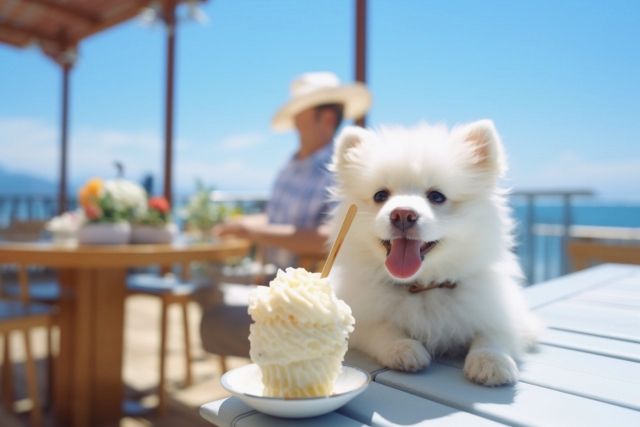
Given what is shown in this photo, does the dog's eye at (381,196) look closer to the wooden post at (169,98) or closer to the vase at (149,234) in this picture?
the vase at (149,234)

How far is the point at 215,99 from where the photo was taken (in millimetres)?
16312

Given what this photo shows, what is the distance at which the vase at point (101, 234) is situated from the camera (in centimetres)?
218

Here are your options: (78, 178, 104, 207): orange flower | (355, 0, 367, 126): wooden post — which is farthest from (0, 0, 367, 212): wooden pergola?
(78, 178, 104, 207): orange flower

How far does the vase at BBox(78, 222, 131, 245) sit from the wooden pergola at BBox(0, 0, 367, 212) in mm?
3209

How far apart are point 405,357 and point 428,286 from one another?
0.44 ft

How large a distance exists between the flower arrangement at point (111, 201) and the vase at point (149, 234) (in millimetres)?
66

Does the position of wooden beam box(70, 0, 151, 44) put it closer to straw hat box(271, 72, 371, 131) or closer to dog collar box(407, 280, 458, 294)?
straw hat box(271, 72, 371, 131)

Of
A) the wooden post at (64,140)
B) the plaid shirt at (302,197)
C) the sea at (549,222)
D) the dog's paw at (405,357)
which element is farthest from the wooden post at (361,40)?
the wooden post at (64,140)

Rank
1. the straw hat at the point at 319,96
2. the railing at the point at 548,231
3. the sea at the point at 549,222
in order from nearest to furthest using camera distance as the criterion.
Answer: the straw hat at the point at 319,96
the railing at the point at 548,231
the sea at the point at 549,222

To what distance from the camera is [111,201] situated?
90.8 inches

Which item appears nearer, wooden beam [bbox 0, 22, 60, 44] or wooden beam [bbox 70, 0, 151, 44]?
wooden beam [bbox 70, 0, 151, 44]

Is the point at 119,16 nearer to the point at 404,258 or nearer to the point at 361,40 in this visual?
the point at 361,40

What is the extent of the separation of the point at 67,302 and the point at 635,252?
2815 millimetres

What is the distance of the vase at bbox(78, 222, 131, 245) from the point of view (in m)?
2.18
